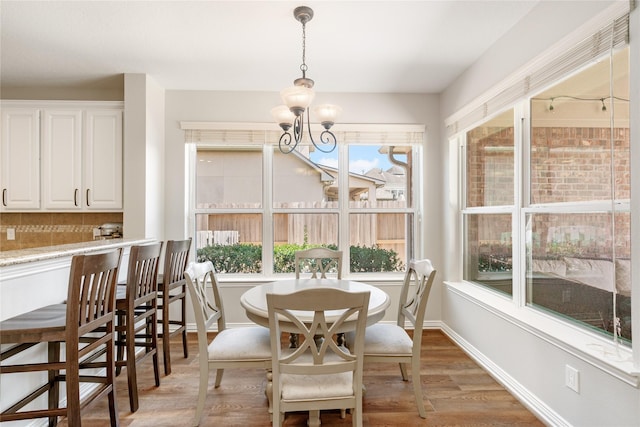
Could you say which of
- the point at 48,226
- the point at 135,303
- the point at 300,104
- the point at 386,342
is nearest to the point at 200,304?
the point at 135,303

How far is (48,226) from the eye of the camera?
3746mm

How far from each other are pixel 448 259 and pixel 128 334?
9.72 ft

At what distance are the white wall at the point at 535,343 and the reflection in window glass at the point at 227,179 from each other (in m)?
2.21

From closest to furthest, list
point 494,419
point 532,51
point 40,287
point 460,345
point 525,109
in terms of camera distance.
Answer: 1. point 40,287
2. point 494,419
3. point 532,51
4. point 525,109
5. point 460,345

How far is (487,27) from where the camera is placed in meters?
2.55

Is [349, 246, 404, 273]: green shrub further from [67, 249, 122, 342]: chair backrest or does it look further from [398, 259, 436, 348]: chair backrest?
[67, 249, 122, 342]: chair backrest

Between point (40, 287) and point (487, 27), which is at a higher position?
point (487, 27)

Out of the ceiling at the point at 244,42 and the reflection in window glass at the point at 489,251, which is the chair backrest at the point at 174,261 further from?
the reflection in window glass at the point at 489,251

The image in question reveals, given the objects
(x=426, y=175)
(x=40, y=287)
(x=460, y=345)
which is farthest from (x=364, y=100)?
(x=40, y=287)

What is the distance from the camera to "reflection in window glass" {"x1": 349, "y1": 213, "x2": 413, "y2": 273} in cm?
397

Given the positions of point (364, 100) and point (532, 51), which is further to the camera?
point (364, 100)

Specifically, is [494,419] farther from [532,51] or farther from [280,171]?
[280,171]

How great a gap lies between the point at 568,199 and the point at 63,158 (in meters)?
4.24

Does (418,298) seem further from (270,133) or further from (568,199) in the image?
(270,133)
